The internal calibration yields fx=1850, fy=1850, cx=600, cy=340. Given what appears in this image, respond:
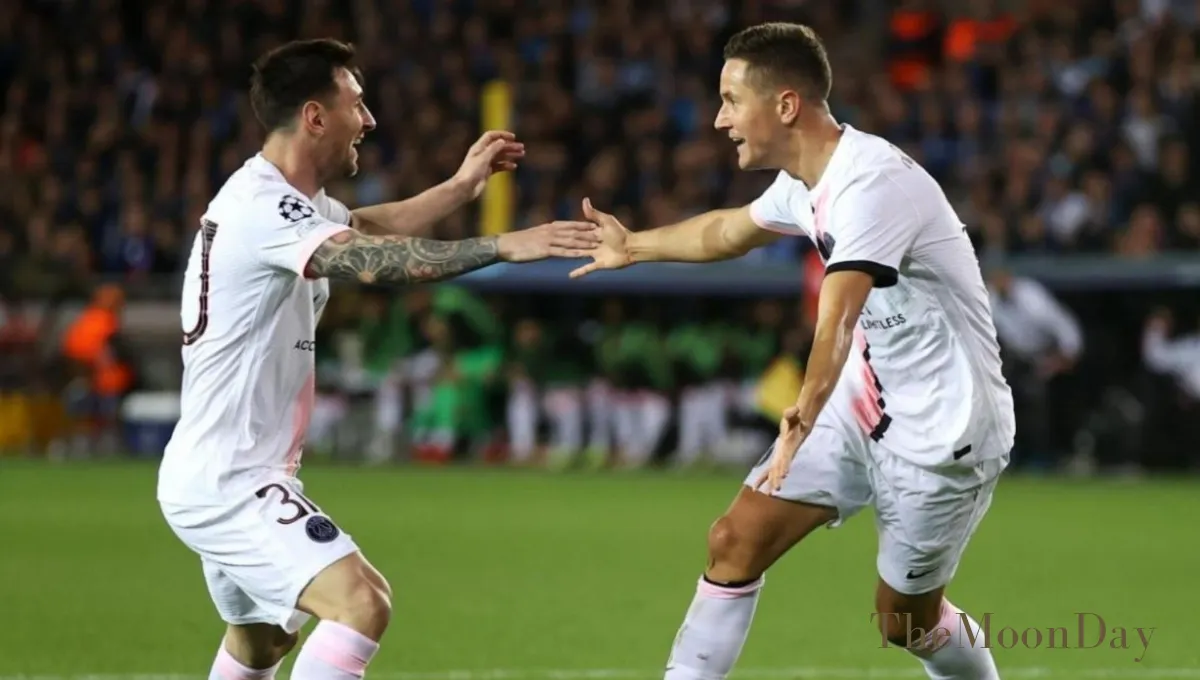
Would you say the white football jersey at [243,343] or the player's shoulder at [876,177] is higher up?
the player's shoulder at [876,177]

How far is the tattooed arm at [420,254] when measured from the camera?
5395 millimetres

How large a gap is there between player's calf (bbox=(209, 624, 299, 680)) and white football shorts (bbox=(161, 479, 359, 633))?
0.38m

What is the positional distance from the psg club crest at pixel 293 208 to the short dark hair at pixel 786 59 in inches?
56.8

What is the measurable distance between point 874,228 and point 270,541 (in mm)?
2002

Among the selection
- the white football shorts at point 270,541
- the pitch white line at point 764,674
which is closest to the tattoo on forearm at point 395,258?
the white football shorts at point 270,541

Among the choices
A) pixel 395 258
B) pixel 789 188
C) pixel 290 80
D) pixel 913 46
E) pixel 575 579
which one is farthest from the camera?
pixel 913 46

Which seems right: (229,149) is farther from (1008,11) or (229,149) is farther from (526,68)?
(1008,11)

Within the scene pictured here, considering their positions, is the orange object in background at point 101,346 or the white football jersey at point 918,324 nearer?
the white football jersey at point 918,324

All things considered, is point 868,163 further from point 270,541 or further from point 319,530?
point 270,541

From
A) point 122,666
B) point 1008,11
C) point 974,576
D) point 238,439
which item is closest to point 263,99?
point 238,439

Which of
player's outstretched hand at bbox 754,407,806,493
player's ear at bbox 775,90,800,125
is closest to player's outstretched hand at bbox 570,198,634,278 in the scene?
player's ear at bbox 775,90,800,125

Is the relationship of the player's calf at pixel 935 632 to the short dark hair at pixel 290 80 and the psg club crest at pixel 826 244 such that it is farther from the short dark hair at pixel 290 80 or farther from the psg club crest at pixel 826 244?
the short dark hair at pixel 290 80

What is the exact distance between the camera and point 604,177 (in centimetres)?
2191

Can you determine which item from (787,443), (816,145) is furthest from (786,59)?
(787,443)
